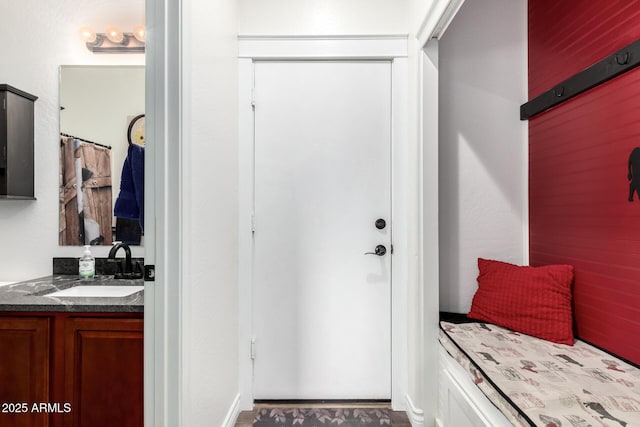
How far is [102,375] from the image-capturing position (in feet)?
4.46

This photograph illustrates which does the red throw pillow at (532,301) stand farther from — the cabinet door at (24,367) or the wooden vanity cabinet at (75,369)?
the cabinet door at (24,367)

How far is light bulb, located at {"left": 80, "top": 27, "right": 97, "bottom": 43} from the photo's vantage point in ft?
6.44

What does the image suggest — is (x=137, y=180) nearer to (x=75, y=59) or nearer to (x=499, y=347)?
(x=75, y=59)

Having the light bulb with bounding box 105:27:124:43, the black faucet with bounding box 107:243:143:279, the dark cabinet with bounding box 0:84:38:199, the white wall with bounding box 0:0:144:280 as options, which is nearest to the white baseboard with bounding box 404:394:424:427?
the black faucet with bounding box 107:243:143:279

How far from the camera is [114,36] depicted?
1966mm

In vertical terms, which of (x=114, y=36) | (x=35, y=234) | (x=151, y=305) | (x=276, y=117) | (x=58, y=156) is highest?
(x=114, y=36)

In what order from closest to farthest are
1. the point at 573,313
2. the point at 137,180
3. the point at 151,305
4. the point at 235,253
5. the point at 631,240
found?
the point at 151,305 < the point at 631,240 < the point at 573,313 < the point at 137,180 < the point at 235,253

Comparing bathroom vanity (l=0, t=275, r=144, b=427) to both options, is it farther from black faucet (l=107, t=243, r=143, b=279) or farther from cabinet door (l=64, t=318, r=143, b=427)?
black faucet (l=107, t=243, r=143, b=279)

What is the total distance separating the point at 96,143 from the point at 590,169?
99.2 inches

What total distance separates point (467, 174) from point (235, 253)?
1.38m

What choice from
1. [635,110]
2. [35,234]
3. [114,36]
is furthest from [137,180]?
[635,110]

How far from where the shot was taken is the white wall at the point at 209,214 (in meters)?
1.27

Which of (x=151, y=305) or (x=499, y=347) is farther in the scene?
(x=499, y=347)

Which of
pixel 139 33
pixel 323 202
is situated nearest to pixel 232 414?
pixel 323 202
